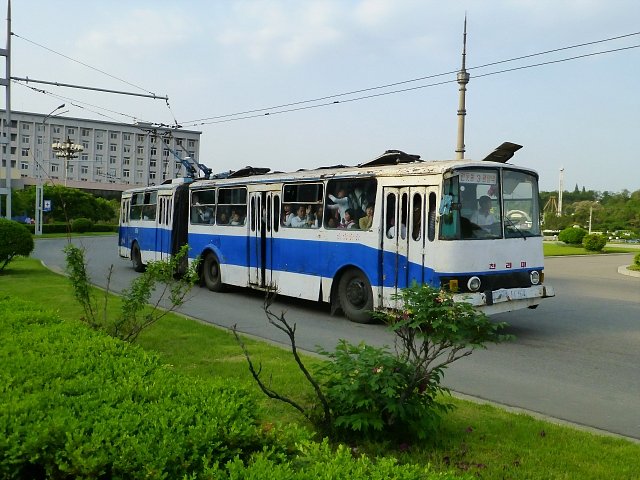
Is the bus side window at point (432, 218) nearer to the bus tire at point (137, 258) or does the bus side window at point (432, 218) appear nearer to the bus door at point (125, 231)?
the bus tire at point (137, 258)

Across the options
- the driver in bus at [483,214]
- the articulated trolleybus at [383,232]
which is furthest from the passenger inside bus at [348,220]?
the driver in bus at [483,214]

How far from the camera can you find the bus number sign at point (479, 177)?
10.6 meters

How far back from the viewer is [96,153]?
110 metres

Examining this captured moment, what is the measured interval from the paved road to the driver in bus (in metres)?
1.94

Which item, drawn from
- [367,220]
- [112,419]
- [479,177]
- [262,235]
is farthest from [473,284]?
[112,419]

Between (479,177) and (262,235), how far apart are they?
18.5 ft

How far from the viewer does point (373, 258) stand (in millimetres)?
11688

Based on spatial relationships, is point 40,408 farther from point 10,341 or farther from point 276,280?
point 276,280

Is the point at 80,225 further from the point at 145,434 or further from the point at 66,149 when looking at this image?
the point at 145,434

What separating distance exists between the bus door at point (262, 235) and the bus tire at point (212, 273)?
174 cm

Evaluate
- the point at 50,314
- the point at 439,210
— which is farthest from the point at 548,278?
the point at 50,314

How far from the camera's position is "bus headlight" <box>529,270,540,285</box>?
11125mm

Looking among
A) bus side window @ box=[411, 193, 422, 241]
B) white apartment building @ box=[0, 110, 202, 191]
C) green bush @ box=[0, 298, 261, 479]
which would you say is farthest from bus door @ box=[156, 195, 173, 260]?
white apartment building @ box=[0, 110, 202, 191]

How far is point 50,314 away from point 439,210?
5.87 metres
